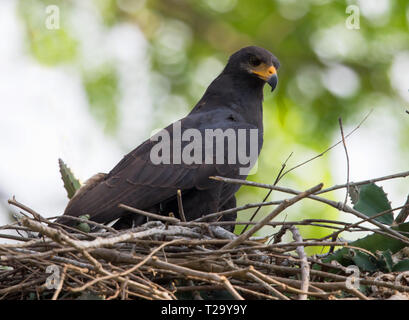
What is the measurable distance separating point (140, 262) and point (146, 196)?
6.28 ft

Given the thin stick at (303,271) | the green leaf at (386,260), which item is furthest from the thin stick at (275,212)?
the green leaf at (386,260)

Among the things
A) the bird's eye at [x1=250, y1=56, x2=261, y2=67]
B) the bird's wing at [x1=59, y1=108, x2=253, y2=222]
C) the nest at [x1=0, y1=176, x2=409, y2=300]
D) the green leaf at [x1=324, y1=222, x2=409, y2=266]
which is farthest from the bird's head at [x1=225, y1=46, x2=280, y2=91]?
the nest at [x1=0, y1=176, x2=409, y2=300]

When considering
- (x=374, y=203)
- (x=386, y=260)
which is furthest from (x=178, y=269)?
(x=374, y=203)

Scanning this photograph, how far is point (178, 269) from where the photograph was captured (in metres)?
3.77

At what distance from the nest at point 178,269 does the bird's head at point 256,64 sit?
95.4 inches

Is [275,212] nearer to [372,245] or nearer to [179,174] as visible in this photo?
[372,245]

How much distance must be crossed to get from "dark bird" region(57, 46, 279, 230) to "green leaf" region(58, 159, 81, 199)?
0.07 meters

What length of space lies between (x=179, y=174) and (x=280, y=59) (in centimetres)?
338

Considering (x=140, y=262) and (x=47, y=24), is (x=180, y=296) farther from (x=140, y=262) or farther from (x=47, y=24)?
(x=47, y=24)

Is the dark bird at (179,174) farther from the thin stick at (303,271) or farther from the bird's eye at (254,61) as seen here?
the thin stick at (303,271)

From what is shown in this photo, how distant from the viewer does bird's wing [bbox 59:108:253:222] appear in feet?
18.5

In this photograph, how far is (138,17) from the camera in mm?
9555

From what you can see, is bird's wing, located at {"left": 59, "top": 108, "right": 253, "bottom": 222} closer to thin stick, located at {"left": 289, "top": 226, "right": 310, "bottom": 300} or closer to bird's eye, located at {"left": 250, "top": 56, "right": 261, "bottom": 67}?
bird's eye, located at {"left": 250, "top": 56, "right": 261, "bottom": 67}
